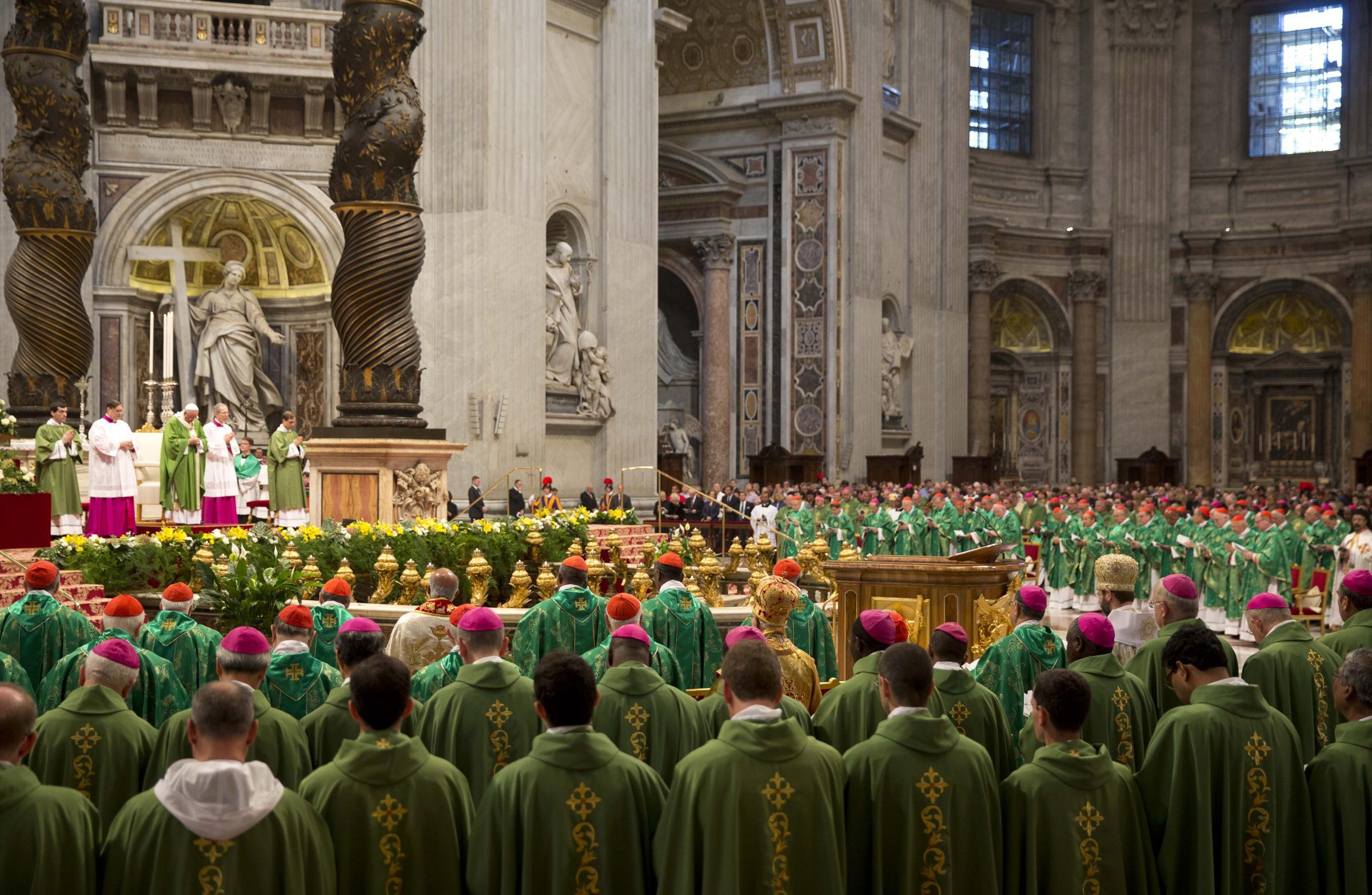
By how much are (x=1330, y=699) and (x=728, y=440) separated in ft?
83.1

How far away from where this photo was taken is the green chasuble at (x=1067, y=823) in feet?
14.8

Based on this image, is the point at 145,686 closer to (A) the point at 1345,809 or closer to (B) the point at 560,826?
Result: (B) the point at 560,826

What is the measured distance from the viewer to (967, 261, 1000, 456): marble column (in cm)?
3875

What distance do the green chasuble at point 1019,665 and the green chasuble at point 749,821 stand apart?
9.92ft

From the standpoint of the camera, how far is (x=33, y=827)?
12.2ft

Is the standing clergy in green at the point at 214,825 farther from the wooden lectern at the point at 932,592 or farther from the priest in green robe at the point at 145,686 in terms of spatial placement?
the wooden lectern at the point at 932,592

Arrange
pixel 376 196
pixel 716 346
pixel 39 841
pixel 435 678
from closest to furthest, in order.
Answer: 1. pixel 39 841
2. pixel 435 678
3. pixel 376 196
4. pixel 716 346

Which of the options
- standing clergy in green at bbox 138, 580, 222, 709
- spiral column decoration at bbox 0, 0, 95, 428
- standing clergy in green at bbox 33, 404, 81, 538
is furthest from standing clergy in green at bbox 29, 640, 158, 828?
spiral column decoration at bbox 0, 0, 95, 428

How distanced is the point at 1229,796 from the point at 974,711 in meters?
1.14

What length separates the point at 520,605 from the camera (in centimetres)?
1011

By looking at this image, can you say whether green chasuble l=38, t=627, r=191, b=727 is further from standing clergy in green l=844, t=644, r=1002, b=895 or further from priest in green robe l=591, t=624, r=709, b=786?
standing clergy in green l=844, t=644, r=1002, b=895

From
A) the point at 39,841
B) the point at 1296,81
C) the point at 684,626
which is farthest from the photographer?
the point at 1296,81

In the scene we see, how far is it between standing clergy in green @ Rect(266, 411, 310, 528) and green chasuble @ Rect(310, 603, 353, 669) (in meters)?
9.26

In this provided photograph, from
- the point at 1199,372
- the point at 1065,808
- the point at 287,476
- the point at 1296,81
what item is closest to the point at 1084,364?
the point at 1199,372
